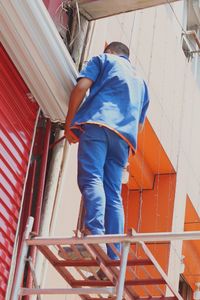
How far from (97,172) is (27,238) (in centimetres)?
72

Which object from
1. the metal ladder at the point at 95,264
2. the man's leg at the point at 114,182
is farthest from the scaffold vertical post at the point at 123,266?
the man's leg at the point at 114,182

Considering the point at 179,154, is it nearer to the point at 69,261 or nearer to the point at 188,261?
the point at 188,261

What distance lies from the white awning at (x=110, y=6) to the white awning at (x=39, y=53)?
2.57 ft

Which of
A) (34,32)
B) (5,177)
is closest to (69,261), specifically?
(5,177)

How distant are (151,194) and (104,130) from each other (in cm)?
431

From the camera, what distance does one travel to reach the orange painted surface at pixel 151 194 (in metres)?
9.29

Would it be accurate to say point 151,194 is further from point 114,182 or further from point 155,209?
point 114,182

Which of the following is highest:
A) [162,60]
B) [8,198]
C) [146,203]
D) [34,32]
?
[162,60]

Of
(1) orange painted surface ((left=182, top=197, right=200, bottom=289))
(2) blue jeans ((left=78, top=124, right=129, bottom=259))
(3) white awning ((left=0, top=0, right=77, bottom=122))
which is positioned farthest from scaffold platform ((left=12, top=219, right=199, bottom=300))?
(1) orange painted surface ((left=182, top=197, right=200, bottom=289))

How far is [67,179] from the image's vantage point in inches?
256

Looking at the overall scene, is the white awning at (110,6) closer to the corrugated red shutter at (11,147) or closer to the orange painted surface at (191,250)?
the corrugated red shutter at (11,147)

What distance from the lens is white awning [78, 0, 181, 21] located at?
6727 mm

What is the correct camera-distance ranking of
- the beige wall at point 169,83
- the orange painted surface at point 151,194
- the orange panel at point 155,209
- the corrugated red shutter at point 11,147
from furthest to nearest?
the orange panel at point 155,209 → the orange painted surface at point 151,194 → the beige wall at point 169,83 → the corrugated red shutter at point 11,147

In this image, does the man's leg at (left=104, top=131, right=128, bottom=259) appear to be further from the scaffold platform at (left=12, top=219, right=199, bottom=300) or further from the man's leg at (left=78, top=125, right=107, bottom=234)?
the scaffold platform at (left=12, top=219, right=199, bottom=300)
